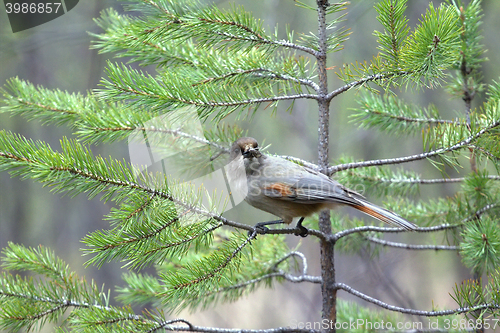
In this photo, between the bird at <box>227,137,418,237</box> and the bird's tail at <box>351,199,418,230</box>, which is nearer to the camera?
the bird's tail at <box>351,199,418,230</box>

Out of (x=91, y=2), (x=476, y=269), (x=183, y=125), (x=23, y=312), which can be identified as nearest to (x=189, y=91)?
(x=183, y=125)

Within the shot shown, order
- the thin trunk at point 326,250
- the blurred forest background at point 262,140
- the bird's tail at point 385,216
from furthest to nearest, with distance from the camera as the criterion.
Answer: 1. the blurred forest background at point 262,140
2. the thin trunk at point 326,250
3. the bird's tail at point 385,216

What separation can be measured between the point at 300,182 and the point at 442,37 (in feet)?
3.35

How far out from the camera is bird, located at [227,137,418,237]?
209cm

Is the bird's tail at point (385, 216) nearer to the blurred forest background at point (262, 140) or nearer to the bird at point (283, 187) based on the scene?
the bird at point (283, 187)

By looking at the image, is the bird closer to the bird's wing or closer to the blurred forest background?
the bird's wing

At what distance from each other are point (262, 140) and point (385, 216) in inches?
186

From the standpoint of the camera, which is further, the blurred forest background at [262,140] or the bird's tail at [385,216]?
the blurred forest background at [262,140]

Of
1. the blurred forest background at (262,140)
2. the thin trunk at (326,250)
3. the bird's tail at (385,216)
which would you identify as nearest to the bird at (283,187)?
the bird's tail at (385,216)

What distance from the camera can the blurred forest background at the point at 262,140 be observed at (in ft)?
18.3

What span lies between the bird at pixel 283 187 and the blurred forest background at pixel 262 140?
3410mm

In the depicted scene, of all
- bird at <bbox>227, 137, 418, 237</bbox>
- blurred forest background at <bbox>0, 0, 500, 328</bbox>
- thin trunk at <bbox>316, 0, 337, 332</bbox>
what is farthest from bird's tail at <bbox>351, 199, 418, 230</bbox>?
blurred forest background at <bbox>0, 0, 500, 328</bbox>

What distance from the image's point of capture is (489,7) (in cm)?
441

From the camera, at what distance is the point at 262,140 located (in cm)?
Result: 657
